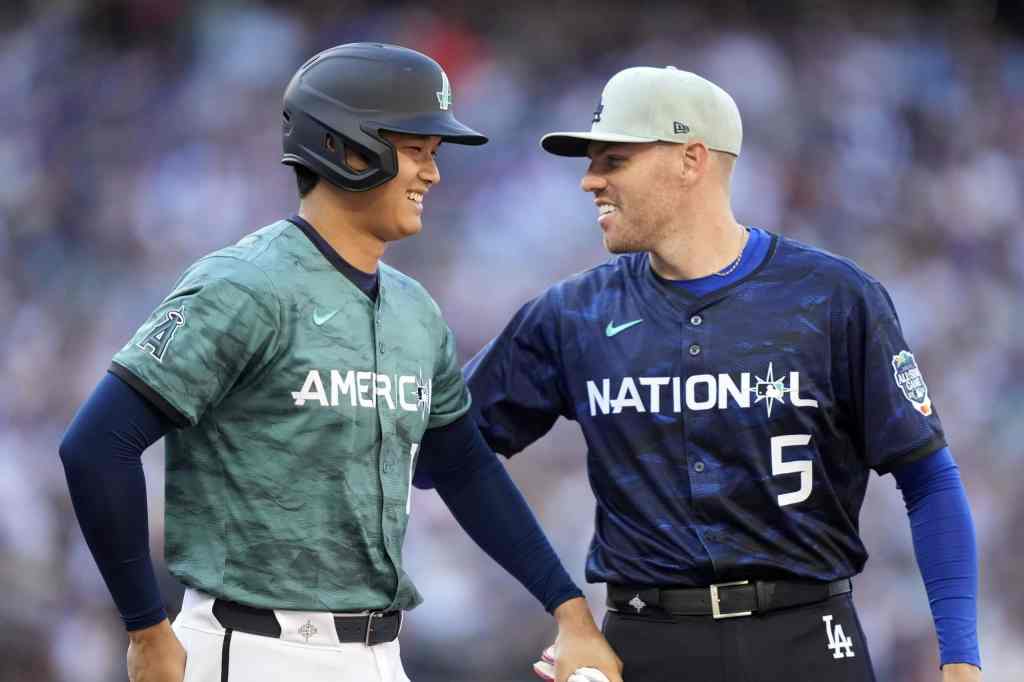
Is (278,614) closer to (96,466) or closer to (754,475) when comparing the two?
(96,466)

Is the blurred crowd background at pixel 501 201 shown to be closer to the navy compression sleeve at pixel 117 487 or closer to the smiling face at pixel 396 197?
the smiling face at pixel 396 197

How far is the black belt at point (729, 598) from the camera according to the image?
3557 millimetres

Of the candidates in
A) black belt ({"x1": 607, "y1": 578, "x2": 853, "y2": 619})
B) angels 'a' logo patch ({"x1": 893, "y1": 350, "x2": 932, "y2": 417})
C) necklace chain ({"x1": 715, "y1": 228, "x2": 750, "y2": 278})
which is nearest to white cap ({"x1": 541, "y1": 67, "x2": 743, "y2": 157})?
necklace chain ({"x1": 715, "y1": 228, "x2": 750, "y2": 278})

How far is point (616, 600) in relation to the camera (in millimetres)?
3695

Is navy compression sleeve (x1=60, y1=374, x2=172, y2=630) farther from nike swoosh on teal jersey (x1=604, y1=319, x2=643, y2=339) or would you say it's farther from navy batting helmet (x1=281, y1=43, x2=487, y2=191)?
nike swoosh on teal jersey (x1=604, y1=319, x2=643, y2=339)

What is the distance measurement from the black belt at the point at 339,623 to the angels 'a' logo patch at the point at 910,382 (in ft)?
4.44

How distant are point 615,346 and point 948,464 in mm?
879

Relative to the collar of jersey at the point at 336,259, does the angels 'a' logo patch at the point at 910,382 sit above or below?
below

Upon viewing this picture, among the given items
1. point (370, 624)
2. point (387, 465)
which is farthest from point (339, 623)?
point (387, 465)

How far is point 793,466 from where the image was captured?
363cm

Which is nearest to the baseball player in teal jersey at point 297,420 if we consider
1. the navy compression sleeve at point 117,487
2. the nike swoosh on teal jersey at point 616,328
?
the navy compression sleeve at point 117,487

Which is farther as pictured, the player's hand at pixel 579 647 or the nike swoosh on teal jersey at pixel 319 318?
the player's hand at pixel 579 647

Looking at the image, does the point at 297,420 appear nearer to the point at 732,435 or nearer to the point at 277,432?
the point at 277,432

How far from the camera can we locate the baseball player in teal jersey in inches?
112
